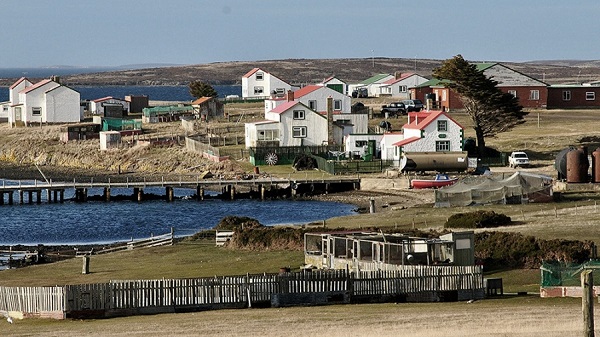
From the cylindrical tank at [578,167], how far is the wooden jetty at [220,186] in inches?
769

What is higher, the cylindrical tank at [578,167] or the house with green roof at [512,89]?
the house with green roof at [512,89]

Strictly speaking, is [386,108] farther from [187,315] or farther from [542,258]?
[187,315]

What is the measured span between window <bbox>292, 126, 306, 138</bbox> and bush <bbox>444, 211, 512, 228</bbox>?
48808 millimetres

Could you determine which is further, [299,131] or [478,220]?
[299,131]

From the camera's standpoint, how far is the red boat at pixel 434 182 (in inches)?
3593

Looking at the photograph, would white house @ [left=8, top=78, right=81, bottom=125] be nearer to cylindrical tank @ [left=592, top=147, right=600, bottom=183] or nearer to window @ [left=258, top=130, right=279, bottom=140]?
window @ [left=258, top=130, right=279, bottom=140]

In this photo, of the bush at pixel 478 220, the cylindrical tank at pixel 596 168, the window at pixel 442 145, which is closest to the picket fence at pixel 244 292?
the bush at pixel 478 220

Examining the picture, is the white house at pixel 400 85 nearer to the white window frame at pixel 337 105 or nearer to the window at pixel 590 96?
the window at pixel 590 96

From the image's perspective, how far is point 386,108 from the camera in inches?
5236

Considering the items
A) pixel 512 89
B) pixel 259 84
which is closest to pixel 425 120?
pixel 512 89

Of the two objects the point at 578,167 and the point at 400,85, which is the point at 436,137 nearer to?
the point at 578,167

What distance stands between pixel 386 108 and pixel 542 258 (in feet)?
275

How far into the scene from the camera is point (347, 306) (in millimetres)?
42844

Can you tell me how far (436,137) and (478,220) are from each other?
37342mm
